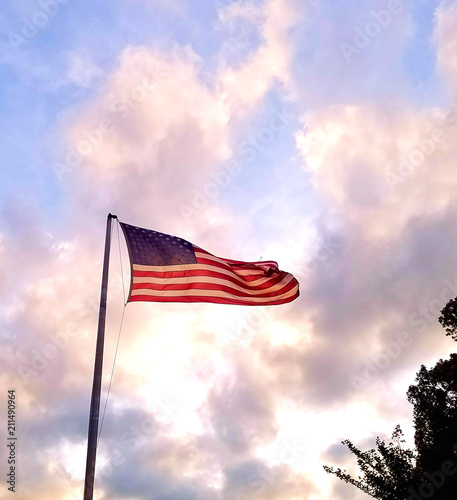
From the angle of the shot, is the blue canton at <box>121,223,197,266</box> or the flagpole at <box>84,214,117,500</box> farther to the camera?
the blue canton at <box>121,223,197,266</box>

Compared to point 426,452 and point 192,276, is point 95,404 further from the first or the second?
point 426,452

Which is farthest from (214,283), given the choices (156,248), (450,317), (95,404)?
(450,317)

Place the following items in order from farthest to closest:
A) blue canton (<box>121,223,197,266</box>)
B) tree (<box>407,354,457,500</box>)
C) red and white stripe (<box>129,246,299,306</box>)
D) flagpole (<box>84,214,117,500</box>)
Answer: tree (<box>407,354,457,500</box>), blue canton (<box>121,223,197,266</box>), red and white stripe (<box>129,246,299,306</box>), flagpole (<box>84,214,117,500</box>)

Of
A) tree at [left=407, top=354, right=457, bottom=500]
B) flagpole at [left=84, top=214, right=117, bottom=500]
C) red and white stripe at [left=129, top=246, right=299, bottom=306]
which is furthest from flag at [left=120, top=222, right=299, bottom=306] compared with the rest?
tree at [left=407, top=354, right=457, bottom=500]

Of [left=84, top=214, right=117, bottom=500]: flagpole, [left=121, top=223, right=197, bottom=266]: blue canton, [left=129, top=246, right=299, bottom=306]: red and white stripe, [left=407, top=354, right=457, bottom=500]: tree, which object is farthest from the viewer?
[left=407, top=354, right=457, bottom=500]: tree

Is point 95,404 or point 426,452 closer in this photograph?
point 95,404

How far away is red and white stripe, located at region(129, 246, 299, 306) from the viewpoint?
14.1 m

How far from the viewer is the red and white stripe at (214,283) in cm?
1408

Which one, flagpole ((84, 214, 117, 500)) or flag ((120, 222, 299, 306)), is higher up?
flag ((120, 222, 299, 306))

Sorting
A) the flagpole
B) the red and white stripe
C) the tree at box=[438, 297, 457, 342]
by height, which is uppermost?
the tree at box=[438, 297, 457, 342]

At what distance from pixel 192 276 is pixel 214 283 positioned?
849mm

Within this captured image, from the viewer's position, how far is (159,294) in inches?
558

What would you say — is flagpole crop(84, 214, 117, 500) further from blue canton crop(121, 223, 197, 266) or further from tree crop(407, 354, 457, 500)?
tree crop(407, 354, 457, 500)

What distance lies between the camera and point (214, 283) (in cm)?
1596
